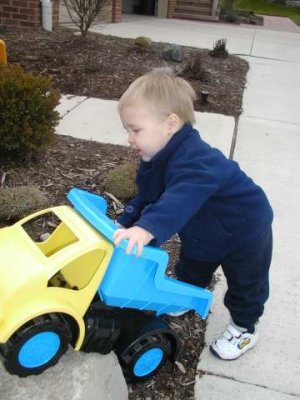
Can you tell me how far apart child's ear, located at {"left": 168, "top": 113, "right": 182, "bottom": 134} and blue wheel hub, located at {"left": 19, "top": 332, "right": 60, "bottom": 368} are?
3.08 ft

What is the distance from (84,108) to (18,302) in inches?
155

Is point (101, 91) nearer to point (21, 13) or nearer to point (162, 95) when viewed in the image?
point (21, 13)

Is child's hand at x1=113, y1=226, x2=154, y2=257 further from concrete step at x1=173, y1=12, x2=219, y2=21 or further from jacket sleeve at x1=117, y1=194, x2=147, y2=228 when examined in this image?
concrete step at x1=173, y1=12, x2=219, y2=21

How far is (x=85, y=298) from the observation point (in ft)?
6.26

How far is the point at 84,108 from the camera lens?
17.7 ft

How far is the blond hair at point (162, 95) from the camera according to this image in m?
1.96

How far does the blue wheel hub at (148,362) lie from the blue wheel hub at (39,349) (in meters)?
0.42

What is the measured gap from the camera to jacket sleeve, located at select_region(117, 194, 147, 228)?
2318 millimetres

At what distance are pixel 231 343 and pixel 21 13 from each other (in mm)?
7435

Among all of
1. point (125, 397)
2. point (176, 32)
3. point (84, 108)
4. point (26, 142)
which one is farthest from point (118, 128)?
point (176, 32)

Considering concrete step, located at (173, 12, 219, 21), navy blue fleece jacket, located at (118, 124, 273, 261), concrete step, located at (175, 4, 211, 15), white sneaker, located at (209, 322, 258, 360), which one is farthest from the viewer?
concrete step, located at (175, 4, 211, 15)

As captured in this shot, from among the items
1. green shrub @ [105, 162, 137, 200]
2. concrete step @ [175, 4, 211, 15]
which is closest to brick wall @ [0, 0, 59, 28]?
green shrub @ [105, 162, 137, 200]

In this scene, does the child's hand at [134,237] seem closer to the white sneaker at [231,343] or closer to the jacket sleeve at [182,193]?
the jacket sleeve at [182,193]

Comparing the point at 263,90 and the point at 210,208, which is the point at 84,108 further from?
the point at 210,208
